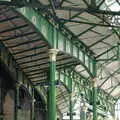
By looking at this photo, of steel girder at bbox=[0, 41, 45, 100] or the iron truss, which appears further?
steel girder at bbox=[0, 41, 45, 100]

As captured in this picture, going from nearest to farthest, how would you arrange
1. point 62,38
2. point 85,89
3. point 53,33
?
point 53,33 < point 62,38 < point 85,89

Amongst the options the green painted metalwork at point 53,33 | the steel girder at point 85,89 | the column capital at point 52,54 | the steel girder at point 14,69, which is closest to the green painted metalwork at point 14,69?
the steel girder at point 14,69

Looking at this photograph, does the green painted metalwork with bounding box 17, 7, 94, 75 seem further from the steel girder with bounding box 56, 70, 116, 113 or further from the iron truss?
the steel girder with bounding box 56, 70, 116, 113

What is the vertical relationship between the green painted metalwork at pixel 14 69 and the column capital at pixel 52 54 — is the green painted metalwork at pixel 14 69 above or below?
above

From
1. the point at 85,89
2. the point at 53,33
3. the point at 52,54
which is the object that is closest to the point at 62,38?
the point at 53,33

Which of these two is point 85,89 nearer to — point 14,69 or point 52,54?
point 14,69

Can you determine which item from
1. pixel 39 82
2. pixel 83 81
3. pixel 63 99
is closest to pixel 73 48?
pixel 39 82

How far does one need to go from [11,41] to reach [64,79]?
1153 centimetres

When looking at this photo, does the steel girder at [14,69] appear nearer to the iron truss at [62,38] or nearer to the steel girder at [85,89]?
the iron truss at [62,38]

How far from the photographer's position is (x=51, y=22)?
32.3 metres

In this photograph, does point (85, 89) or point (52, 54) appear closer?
point (52, 54)

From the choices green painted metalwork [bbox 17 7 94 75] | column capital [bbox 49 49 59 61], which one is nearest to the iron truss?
green painted metalwork [bbox 17 7 94 75]

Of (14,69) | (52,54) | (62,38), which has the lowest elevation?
(52,54)

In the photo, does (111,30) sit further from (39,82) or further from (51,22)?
(39,82)
